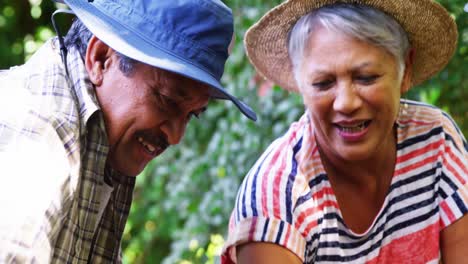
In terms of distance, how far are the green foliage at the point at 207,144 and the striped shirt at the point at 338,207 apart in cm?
100

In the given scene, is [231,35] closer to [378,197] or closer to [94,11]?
[94,11]

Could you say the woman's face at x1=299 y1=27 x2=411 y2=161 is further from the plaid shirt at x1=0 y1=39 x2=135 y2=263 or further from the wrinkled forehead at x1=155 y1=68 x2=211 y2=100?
the plaid shirt at x1=0 y1=39 x2=135 y2=263

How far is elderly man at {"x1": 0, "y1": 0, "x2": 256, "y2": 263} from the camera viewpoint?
98.3 inches

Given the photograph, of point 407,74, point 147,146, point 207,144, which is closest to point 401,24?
point 407,74

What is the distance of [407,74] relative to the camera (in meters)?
3.04

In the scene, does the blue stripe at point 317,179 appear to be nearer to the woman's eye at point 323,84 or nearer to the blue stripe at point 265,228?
the blue stripe at point 265,228

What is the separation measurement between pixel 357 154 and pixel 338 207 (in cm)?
21

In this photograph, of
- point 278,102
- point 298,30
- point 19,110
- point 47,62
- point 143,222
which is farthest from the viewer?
point 143,222

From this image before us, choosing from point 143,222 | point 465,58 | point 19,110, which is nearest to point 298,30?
point 19,110

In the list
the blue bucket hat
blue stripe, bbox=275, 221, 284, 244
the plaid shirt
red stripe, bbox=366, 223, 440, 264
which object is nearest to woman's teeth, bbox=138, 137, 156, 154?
the plaid shirt

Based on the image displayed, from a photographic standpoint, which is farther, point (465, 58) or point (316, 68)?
point (465, 58)

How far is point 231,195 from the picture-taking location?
479 centimetres

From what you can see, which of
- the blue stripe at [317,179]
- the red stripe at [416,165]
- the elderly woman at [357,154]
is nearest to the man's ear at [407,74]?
the elderly woman at [357,154]

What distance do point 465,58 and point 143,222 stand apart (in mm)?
2754
